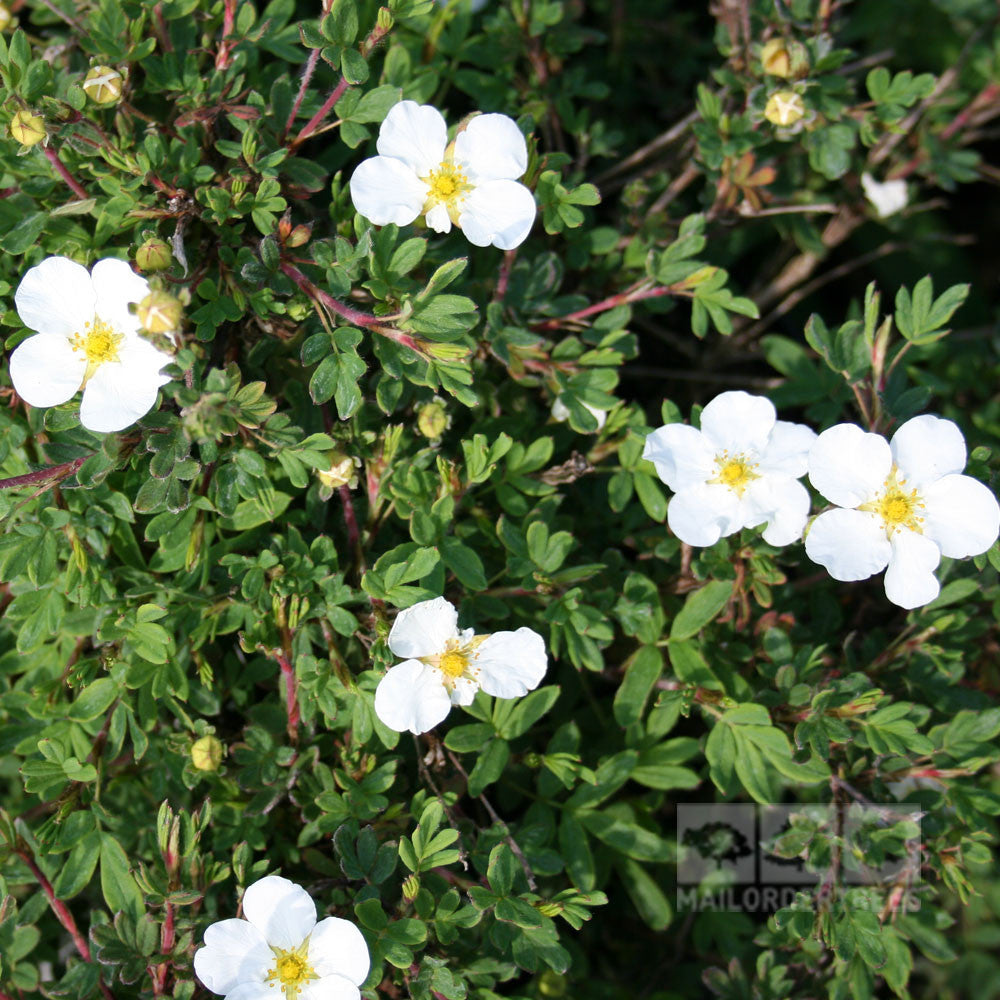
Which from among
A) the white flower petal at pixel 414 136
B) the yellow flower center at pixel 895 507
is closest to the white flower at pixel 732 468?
the yellow flower center at pixel 895 507

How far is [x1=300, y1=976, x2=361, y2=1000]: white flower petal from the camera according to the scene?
66.7 inches

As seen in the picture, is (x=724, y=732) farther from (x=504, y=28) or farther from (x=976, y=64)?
(x=976, y=64)

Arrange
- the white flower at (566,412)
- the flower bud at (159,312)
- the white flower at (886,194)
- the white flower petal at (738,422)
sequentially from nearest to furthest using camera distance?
1. the flower bud at (159,312)
2. the white flower petal at (738,422)
3. the white flower at (566,412)
4. the white flower at (886,194)

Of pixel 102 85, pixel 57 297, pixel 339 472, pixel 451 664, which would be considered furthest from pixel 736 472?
pixel 102 85

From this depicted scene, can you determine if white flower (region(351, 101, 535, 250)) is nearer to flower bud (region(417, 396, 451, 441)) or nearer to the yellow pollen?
flower bud (region(417, 396, 451, 441))

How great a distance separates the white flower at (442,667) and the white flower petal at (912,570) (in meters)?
0.71

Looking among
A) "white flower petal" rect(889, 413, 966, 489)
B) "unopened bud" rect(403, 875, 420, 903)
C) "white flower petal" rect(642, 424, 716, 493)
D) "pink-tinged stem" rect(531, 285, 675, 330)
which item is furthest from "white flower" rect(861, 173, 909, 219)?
"unopened bud" rect(403, 875, 420, 903)

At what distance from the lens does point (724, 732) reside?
6.98 ft

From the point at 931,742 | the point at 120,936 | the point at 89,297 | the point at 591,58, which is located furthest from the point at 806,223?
the point at 120,936

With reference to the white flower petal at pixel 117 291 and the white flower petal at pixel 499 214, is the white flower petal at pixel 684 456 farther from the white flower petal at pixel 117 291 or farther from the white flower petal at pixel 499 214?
the white flower petal at pixel 117 291

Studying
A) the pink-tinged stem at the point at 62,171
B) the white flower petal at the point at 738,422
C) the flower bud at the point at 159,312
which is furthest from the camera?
the white flower petal at the point at 738,422

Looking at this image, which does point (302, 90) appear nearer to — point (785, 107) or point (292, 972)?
point (785, 107)

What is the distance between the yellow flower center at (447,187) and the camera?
196 centimetres

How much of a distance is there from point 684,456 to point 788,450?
0.21 meters
